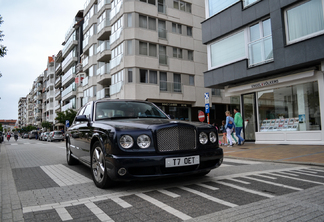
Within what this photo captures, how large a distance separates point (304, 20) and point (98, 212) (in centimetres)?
1200

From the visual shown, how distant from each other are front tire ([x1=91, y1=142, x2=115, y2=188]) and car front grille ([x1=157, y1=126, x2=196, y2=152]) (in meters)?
0.95

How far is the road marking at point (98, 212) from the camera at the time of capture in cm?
295

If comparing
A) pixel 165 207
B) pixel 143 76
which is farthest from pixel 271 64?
pixel 143 76

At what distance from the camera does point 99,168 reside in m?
4.26

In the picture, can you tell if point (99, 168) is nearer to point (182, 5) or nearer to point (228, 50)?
point (228, 50)

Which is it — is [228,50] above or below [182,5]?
below

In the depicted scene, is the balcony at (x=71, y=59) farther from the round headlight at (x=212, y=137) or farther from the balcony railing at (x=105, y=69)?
the round headlight at (x=212, y=137)

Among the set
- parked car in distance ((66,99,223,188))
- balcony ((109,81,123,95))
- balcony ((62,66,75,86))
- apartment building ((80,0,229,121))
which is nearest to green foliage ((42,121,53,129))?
balcony ((62,66,75,86))

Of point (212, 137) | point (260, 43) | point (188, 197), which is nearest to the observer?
point (188, 197)

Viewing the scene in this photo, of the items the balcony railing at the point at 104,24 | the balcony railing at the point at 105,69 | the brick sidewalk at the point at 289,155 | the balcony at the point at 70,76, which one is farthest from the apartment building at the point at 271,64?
the balcony at the point at 70,76

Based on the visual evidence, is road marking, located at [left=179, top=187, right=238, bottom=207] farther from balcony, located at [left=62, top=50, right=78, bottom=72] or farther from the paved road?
balcony, located at [left=62, top=50, right=78, bottom=72]

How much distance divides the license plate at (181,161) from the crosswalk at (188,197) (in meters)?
0.42

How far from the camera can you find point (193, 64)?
29.0 metres

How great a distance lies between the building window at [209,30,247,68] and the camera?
14.3 metres
